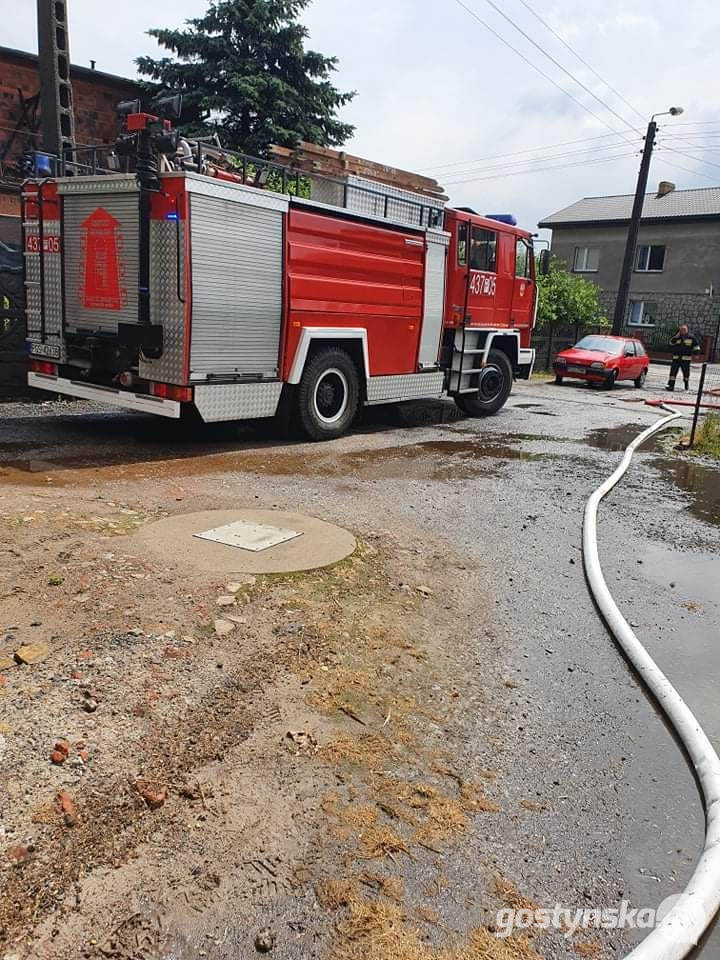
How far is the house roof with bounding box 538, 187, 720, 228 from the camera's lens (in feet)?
133

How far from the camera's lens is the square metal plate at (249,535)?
5.16 metres

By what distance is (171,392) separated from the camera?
25.8ft

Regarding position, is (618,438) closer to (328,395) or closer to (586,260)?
(328,395)

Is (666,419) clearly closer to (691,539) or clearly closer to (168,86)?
(691,539)

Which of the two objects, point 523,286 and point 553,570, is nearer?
point 553,570

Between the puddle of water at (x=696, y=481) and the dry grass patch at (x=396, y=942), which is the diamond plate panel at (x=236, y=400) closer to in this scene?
the puddle of water at (x=696, y=481)

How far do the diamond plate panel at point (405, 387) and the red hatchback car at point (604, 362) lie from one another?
35.4 feet

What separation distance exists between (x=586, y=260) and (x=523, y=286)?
34.6 metres

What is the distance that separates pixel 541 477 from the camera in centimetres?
866

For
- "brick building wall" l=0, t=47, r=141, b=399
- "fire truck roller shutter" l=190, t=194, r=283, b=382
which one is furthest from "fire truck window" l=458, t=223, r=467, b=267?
"brick building wall" l=0, t=47, r=141, b=399

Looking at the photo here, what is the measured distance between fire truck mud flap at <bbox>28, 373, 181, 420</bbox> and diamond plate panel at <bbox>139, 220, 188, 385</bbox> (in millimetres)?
270

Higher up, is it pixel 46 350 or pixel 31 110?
pixel 31 110

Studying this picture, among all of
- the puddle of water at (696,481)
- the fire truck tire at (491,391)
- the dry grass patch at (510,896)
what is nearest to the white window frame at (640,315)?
the fire truck tire at (491,391)

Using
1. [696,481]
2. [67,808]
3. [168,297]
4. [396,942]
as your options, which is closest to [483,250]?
[696,481]
